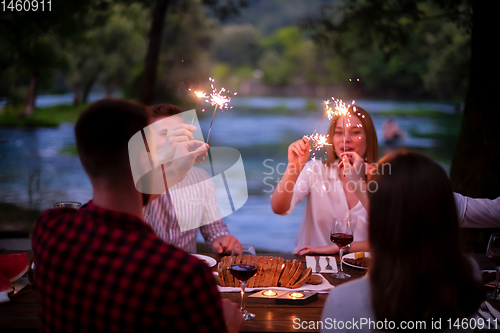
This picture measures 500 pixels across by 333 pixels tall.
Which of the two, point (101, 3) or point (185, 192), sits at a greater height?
point (101, 3)

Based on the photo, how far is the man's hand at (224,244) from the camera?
7.95 feet

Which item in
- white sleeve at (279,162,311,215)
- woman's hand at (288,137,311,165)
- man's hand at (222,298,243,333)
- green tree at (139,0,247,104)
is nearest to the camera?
man's hand at (222,298,243,333)

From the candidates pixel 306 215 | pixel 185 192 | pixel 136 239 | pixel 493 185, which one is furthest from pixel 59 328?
pixel 493 185

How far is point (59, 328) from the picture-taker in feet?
3.56

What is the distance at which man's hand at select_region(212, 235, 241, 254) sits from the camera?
2.42 m

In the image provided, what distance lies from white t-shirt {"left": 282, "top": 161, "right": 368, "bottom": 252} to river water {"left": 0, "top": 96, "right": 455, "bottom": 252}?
281 centimetres

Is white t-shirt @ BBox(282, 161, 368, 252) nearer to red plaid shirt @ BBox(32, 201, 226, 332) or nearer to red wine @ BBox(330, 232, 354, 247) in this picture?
red wine @ BBox(330, 232, 354, 247)

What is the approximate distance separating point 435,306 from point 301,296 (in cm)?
69

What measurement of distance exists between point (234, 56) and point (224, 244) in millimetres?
4536

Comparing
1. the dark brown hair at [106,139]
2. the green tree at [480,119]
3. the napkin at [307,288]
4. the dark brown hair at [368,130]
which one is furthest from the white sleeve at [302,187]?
the dark brown hair at [106,139]

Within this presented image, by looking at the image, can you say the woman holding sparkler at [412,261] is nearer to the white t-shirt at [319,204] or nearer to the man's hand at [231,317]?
the man's hand at [231,317]

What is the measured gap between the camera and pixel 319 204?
2.95 meters

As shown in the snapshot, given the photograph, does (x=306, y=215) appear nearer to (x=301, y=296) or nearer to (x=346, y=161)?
(x=346, y=161)

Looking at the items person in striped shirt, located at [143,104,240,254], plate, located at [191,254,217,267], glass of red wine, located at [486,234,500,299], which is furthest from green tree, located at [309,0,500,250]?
plate, located at [191,254,217,267]
